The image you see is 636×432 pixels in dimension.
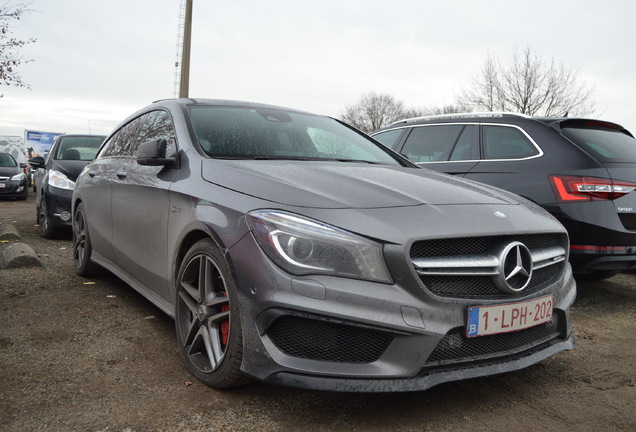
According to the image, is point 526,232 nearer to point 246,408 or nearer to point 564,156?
point 246,408

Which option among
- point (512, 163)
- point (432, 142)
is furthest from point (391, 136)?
point (512, 163)

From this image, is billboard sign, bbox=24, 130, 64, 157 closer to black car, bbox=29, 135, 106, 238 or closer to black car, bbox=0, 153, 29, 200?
black car, bbox=0, 153, 29, 200

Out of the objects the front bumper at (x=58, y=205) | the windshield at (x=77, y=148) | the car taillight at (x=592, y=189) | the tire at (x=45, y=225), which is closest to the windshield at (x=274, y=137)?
the car taillight at (x=592, y=189)

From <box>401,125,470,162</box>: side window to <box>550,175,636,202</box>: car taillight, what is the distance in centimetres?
132

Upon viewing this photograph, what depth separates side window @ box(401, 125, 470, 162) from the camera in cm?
554

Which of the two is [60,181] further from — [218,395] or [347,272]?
[347,272]

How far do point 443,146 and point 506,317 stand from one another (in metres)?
3.43

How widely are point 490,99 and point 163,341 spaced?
3464cm

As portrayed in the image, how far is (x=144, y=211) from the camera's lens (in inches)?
140

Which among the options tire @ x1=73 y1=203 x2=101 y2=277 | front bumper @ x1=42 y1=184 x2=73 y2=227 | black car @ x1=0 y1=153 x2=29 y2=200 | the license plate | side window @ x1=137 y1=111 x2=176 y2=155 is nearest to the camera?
the license plate

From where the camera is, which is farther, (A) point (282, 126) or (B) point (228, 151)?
(A) point (282, 126)

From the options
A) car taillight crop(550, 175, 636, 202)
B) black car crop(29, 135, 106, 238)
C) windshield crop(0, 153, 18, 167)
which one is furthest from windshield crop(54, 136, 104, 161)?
windshield crop(0, 153, 18, 167)

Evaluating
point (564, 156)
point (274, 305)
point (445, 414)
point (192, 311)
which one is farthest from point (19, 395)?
point (564, 156)

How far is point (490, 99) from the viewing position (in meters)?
35.1
